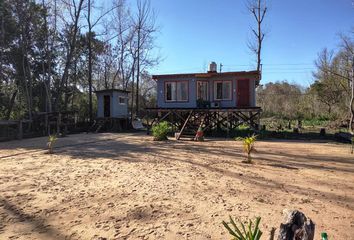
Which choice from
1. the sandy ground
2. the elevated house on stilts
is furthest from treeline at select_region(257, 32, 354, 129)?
the sandy ground

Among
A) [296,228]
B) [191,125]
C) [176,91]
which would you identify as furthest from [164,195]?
[176,91]

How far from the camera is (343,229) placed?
4.04 meters

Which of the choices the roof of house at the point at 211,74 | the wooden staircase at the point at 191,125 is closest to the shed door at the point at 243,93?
the roof of house at the point at 211,74

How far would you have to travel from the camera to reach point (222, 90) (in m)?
18.4

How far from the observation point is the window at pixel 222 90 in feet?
59.8

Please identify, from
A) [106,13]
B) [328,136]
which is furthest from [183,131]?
[106,13]

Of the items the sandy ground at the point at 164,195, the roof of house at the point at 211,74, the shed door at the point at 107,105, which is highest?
the roof of house at the point at 211,74

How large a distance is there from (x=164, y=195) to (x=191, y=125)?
481 inches

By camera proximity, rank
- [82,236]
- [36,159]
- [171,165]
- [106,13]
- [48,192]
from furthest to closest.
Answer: [106,13]
[36,159]
[171,165]
[48,192]
[82,236]

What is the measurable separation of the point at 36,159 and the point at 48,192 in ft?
13.1

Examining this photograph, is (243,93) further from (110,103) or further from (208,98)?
(110,103)

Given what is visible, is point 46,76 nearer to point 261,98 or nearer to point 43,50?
point 43,50

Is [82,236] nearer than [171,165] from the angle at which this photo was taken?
Yes

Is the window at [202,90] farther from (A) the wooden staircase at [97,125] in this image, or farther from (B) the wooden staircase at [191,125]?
(A) the wooden staircase at [97,125]
